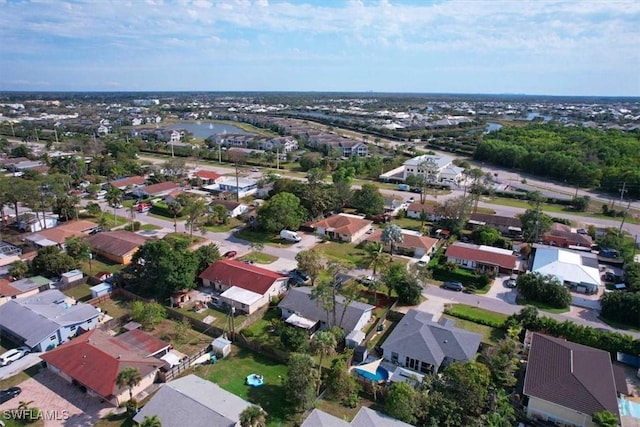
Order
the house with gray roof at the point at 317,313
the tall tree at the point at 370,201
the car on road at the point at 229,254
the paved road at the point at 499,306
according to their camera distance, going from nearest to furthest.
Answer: the house with gray roof at the point at 317,313 → the paved road at the point at 499,306 → the car on road at the point at 229,254 → the tall tree at the point at 370,201

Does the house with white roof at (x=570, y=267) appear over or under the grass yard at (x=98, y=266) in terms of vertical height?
over

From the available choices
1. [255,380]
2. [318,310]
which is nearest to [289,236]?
[318,310]

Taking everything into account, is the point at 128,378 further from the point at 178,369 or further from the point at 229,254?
the point at 229,254

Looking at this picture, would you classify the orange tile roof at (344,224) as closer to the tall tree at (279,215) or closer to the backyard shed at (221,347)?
the tall tree at (279,215)

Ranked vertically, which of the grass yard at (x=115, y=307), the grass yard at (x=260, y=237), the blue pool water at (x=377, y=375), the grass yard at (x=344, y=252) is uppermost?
the grass yard at (x=260, y=237)

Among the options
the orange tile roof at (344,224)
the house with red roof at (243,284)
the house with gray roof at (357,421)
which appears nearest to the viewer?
the house with gray roof at (357,421)

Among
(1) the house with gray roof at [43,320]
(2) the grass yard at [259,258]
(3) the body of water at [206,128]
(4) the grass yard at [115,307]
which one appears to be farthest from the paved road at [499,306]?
(3) the body of water at [206,128]

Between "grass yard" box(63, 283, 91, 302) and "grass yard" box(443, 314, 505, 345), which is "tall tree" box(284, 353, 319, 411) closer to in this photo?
"grass yard" box(443, 314, 505, 345)

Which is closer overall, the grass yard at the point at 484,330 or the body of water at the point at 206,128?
the grass yard at the point at 484,330
